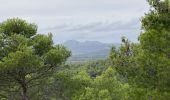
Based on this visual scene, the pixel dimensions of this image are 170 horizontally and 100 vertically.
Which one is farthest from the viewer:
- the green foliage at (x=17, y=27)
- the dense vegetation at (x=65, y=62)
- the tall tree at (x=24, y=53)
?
the green foliage at (x=17, y=27)

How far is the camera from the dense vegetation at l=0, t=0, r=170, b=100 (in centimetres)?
2308

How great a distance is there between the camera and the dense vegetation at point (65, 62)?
23.1m

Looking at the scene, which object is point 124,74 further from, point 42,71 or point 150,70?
point 42,71

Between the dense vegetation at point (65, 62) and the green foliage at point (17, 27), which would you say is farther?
the green foliage at point (17, 27)

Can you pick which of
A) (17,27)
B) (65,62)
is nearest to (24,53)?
(17,27)

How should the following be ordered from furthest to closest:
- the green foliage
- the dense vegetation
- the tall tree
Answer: the green foliage → the tall tree → the dense vegetation

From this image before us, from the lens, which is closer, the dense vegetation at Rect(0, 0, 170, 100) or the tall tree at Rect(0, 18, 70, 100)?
the dense vegetation at Rect(0, 0, 170, 100)

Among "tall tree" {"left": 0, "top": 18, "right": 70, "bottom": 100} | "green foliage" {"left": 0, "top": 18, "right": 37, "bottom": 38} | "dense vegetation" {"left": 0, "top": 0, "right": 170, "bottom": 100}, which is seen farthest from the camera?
"green foliage" {"left": 0, "top": 18, "right": 37, "bottom": 38}

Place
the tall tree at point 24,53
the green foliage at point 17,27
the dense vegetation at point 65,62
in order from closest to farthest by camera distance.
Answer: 1. the dense vegetation at point 65,62
2. the tall tree at point 24,53
3. the green foliage at point 17,27

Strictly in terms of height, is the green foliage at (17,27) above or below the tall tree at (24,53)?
above

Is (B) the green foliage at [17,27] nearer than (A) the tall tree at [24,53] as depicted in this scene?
No

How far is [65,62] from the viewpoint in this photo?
34.0 metres

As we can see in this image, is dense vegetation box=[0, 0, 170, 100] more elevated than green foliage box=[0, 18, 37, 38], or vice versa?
green foliage box=[0, 18, 37, 38]

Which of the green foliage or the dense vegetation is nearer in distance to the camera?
the dense vegetation
